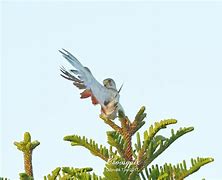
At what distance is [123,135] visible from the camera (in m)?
7.31

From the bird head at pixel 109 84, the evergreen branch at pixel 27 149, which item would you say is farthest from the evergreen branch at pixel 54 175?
the bird head at pixel 109 84

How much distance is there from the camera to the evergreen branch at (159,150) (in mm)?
7320

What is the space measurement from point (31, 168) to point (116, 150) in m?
0.89

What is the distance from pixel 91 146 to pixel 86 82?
67 centimetres

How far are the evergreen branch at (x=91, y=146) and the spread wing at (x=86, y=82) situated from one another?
0.41 meters

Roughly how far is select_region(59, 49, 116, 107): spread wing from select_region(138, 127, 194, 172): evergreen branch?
2.28 feet

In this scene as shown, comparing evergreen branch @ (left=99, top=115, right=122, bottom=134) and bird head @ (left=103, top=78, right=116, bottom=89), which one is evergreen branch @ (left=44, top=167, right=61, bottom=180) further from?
bird head @ (left=103, top=78, right=116, bottom=89)

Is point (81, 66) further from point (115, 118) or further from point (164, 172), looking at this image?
point (164, 172)

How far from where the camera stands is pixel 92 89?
7.39m

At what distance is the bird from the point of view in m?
7.36

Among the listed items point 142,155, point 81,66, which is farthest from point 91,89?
point 142,155

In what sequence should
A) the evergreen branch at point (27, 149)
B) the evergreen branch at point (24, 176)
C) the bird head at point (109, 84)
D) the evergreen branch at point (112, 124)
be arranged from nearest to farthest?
1. the evergreen branch at point (24, 176)
2. the evergreen branch at point (27, 149)
3. the evergreen branch at point (112, 124)
4. the bird head at point (109, 84)

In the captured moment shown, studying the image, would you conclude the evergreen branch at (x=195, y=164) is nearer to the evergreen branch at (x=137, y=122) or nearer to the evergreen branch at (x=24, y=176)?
the evergreen branch at (x=137, y=122)

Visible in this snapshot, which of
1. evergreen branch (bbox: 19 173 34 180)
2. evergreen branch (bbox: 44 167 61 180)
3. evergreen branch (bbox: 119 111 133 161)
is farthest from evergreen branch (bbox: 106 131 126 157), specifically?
evergreen branch (bbox: 19 173 34 180)
